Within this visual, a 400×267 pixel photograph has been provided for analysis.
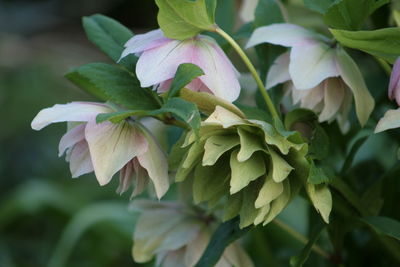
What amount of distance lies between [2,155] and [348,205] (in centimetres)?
173

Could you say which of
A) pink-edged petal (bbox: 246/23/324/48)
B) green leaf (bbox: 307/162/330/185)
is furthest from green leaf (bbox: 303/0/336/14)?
green leaf (bbox: 307/162/330/185)

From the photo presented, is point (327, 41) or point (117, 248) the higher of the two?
point (327, 41)

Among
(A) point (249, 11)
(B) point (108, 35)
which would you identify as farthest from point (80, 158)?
(A) point (249, 11)

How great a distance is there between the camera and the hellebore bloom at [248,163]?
399 millimetres

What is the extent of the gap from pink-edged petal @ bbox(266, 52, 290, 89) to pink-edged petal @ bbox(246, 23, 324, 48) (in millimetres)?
23

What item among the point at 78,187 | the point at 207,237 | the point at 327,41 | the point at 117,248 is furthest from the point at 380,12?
the point at 78,187

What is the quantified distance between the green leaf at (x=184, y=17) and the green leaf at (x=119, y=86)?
0.05 meters

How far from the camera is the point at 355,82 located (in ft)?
1.53

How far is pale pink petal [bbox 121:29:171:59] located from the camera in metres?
0.43

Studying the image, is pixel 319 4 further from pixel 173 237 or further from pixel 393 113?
pixel 173 237

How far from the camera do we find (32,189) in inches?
52.7

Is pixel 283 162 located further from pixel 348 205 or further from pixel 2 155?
pixel 2 155

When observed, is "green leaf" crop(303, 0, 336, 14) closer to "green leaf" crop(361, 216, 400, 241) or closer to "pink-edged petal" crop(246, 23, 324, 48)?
"pink-edged petal" crop(246, 23, 324, 48)

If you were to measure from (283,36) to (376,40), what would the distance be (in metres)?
0.09
